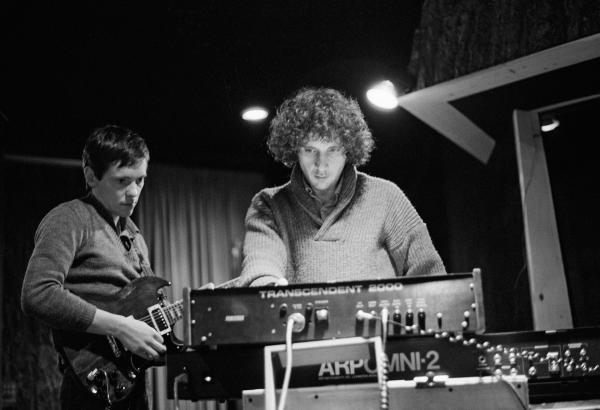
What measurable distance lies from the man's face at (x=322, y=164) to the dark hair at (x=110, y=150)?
2.68 feet

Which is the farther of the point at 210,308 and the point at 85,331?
the point at 85,331

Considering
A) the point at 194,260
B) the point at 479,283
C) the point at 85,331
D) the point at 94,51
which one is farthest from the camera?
the point at 194,260

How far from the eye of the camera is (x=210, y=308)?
167cm

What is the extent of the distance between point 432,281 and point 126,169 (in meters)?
1.53

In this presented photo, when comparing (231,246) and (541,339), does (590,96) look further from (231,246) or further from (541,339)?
(231,246)

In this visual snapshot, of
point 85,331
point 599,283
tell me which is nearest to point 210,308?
point 85,331

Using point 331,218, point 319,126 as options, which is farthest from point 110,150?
point 331,218

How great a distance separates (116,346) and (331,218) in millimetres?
934

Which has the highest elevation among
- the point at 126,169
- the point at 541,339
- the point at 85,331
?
the point at 126,169

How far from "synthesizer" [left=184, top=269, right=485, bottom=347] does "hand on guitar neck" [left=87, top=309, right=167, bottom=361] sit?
84 centimetres

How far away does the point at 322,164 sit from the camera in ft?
7.42

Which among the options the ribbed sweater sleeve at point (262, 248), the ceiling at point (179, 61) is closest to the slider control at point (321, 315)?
the ribbed sweater sleeve at point (262, 248)

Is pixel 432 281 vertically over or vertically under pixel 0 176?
under

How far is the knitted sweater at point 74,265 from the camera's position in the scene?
2.36m
